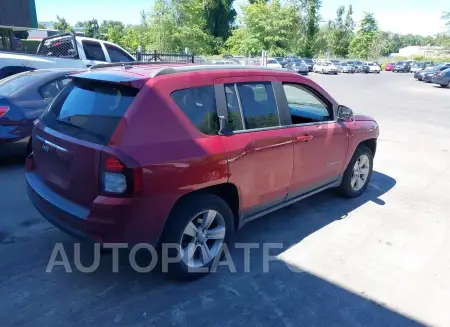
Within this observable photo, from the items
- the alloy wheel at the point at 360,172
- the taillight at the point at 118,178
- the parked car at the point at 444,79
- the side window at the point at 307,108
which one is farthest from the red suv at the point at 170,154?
the parked car at the point at 444,79

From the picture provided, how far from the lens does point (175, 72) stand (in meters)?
2.91

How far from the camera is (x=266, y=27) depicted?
47781 mm

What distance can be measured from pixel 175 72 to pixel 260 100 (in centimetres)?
97

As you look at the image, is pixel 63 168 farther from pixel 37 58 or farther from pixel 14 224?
pixel 37 58

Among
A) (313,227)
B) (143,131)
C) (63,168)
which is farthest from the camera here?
(313,227)

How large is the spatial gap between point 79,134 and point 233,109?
4.32ft

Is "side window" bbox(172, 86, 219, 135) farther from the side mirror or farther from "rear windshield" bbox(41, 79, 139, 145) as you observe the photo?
the side mirror

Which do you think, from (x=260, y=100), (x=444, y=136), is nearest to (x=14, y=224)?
(x=260, y=100)

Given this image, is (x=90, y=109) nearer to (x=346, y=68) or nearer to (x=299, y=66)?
(x=299, y=66)

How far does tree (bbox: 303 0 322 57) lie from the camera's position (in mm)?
64125

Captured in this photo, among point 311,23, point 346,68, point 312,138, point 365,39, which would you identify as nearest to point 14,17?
point 312,138

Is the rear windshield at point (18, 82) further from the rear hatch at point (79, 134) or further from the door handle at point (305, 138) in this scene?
the door handle at point (305, 138)

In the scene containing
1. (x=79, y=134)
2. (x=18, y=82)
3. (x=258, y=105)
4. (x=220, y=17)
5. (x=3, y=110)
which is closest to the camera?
(x=79, y=134)

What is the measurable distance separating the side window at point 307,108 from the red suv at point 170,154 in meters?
0.24
